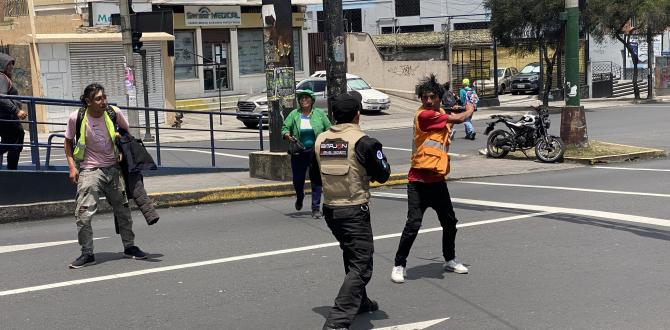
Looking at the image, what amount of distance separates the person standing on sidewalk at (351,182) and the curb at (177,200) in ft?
20.2

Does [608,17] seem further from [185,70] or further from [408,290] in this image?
[408,290]

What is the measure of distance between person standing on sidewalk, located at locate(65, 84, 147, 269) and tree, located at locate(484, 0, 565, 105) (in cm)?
2838

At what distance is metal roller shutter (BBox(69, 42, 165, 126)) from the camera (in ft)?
91.3

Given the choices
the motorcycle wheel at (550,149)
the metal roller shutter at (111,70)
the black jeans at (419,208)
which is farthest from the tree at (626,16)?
the black jeans at (419,208)

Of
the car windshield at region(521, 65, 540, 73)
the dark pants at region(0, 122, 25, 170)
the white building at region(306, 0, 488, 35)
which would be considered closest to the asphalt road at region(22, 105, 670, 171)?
the dark pants at region(0, 122, 25, 170)

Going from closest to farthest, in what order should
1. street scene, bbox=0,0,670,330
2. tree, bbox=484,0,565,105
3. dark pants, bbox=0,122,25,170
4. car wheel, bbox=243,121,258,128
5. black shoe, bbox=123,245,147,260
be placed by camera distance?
1. street scene, bbox=0,0,670,330
2. black shoe, bbox=123,245,147,260
3. dark pants, bbox=0,122,25,170
4. car wheel, bbox=243,121,258,128
5. tree, bbox=484,0,565,105

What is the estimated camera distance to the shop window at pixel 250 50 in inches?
1470

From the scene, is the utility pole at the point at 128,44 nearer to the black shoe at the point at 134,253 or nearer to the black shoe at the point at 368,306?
the black shoe at the point at 134,253

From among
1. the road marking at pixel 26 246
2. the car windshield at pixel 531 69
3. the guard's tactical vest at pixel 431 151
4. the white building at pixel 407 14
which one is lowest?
the road marking at pixel 26 246

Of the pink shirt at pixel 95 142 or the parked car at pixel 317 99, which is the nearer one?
the pink shirt at pixel 95 142

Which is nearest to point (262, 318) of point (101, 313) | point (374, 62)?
point (101, 313)

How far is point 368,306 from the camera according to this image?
6160 millimetres

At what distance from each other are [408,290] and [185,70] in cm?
2985

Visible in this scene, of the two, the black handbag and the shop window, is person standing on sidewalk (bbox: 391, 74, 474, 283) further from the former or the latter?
the shop window
